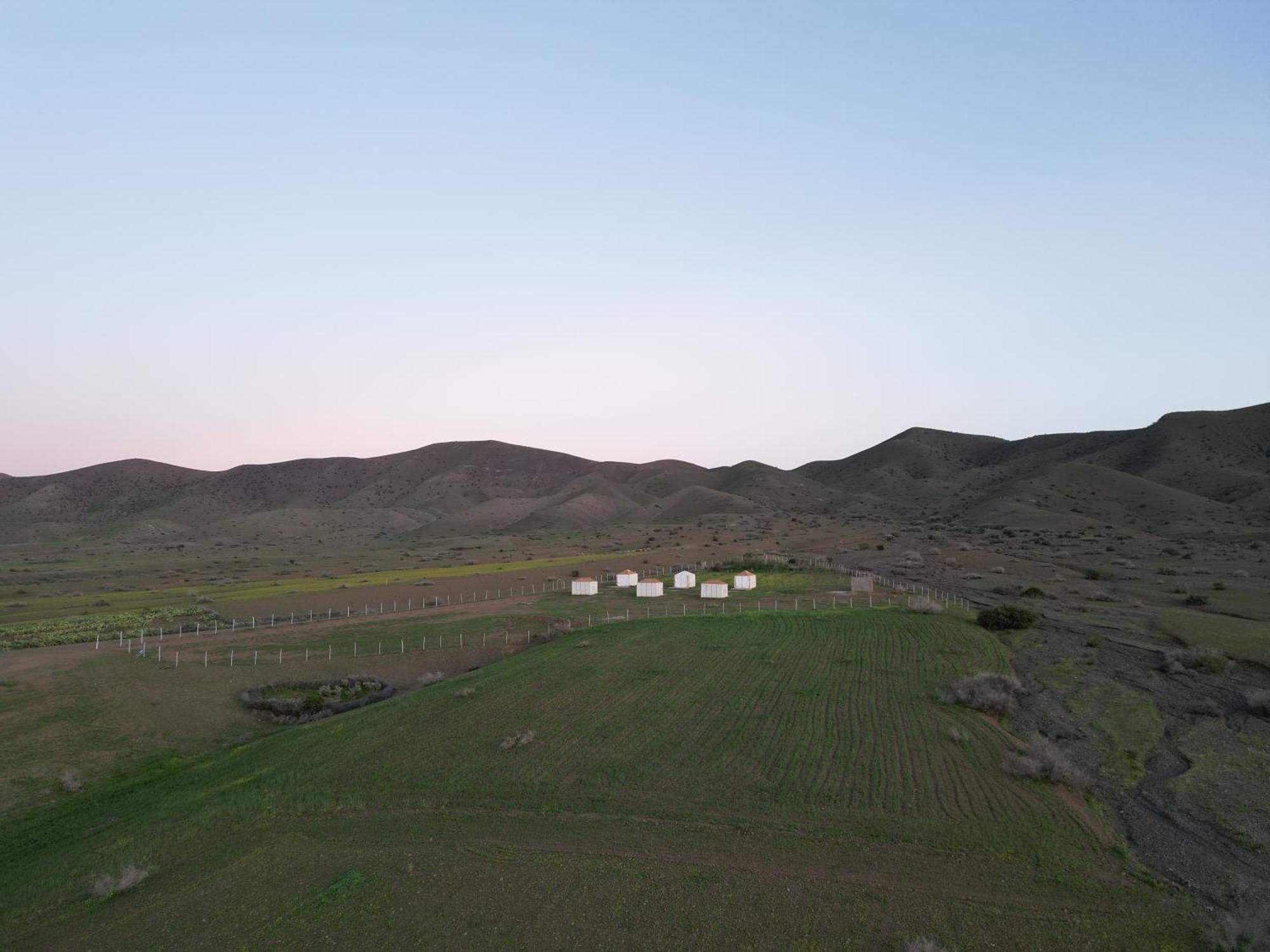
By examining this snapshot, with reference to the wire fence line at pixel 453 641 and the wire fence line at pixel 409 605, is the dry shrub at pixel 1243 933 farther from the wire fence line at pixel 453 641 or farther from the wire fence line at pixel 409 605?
the wire fence line at pixel 409 605

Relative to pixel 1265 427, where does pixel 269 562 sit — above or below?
below

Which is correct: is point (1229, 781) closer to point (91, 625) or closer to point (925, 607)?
point (925, 607)

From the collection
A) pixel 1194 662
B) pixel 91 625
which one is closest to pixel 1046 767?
pixel 1194 662

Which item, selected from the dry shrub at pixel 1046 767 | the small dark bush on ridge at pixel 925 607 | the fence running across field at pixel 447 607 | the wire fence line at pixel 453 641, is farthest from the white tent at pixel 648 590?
the dry shrub at pixel 1046 767

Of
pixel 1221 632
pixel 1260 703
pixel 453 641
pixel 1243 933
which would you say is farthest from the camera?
pixel 453 641

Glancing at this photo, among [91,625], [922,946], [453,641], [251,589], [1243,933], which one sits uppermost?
[251,589]

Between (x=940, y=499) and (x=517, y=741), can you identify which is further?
(x=940, y=499)

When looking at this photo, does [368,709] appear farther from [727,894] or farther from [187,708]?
[727,894]

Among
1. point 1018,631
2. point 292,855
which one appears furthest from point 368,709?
point 1018,631
